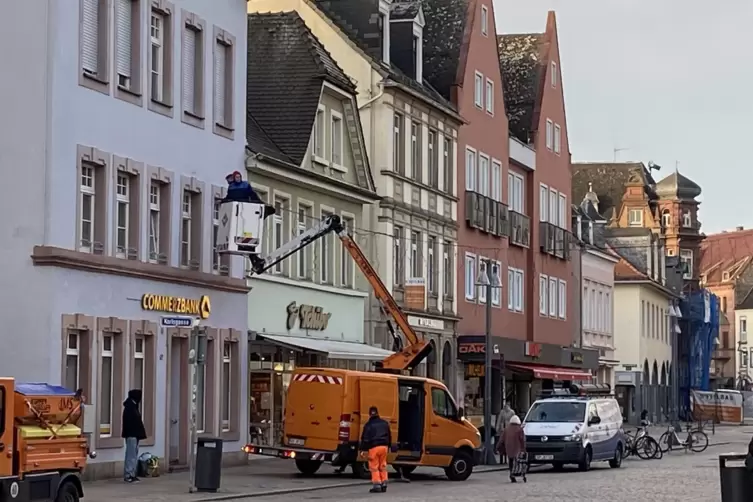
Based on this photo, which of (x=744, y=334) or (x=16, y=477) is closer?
(x=16, y=477)

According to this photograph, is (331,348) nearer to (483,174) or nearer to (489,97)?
(483,174)

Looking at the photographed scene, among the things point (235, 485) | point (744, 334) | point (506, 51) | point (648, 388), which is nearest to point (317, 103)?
point (235, 485)

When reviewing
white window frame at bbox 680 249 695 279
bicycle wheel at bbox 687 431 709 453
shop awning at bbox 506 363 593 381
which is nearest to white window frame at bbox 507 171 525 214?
shop awning at bbox 506 363 593 381

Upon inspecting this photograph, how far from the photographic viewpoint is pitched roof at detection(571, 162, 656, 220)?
373ft

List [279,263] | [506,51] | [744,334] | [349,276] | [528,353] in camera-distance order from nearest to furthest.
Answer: [279,263]
[349,276]
[528,353]
[506,51]
[744,334]

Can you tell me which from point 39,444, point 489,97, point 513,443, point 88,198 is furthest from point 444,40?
point 39,444

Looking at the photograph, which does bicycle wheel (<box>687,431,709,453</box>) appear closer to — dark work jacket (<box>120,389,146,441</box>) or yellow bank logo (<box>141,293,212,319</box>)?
yellow bank logo (<box>141,293,212,319</box>)

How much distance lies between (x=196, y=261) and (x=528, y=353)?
93.5ft

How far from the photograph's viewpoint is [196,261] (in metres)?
38.0

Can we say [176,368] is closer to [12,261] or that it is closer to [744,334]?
[12,261]

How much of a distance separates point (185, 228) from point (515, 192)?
30.9m

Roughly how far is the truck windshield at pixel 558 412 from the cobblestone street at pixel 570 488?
1.40m

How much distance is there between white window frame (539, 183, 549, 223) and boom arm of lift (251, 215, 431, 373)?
26.5m

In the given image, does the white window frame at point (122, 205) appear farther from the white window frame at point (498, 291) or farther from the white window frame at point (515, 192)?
the white window frame at point (515, 192)
